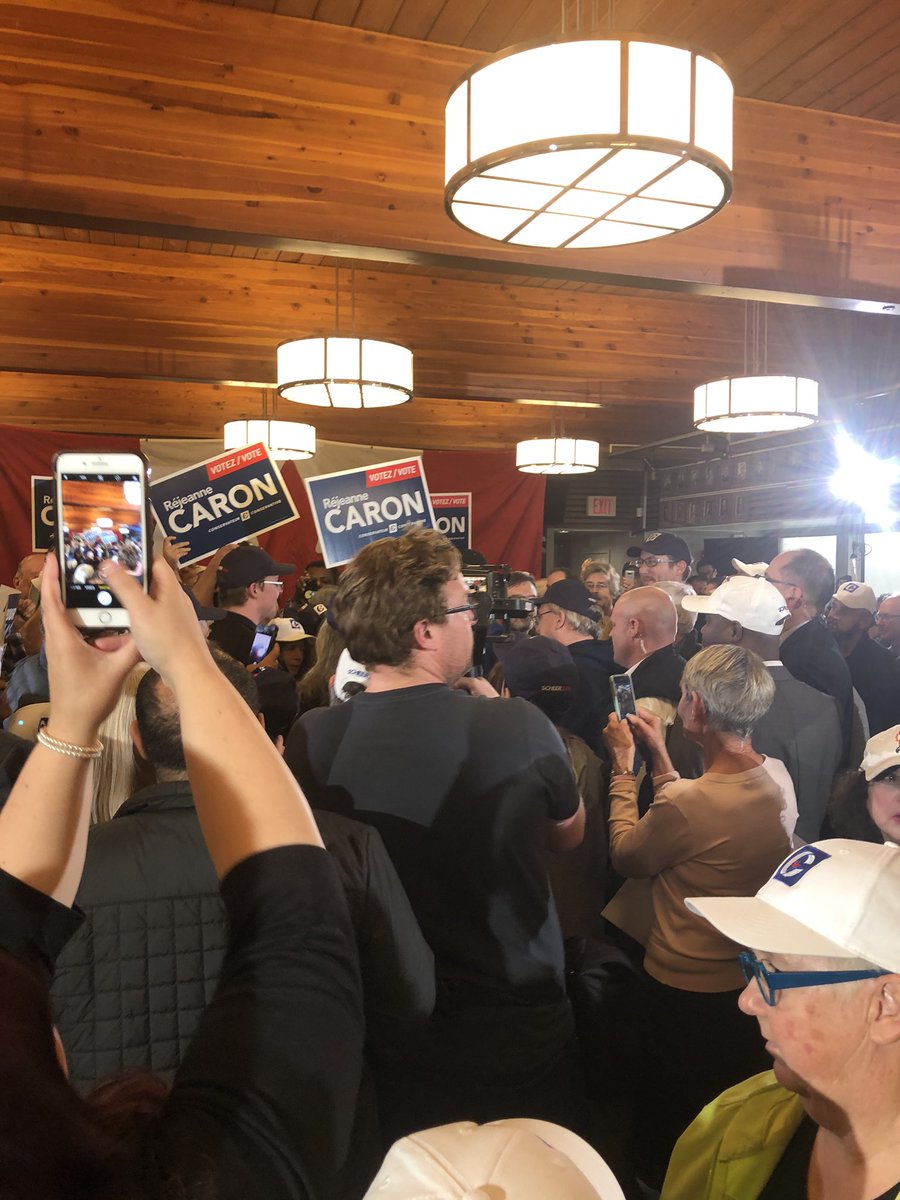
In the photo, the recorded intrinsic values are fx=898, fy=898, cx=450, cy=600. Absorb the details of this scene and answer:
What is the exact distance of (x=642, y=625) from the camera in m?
3.54

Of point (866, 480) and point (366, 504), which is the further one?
point (866, 480)

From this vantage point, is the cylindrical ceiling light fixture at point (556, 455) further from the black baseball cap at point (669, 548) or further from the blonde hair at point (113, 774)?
the blonde hair at point (113, 774)

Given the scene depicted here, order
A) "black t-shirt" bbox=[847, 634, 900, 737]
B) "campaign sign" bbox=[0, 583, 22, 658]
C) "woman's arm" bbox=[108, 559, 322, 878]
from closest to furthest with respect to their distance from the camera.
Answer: "woman's arm" bbox=[108, 559, 322, 878], "campaign sign" bbox=[0, 583, 22, 658], "black t-shirt" bbox=[847, 634, 900, 737]

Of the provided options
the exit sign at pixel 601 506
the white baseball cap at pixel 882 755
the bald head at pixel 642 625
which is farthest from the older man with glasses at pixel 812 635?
the exit sign at pixel 601 506

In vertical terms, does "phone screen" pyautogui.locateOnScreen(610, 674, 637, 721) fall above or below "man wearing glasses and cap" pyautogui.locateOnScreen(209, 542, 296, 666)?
below

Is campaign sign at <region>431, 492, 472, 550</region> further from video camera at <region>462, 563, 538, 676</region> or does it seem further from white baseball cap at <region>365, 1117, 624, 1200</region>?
white baseball cap at <region>365, 1117, 624, 1200</region>

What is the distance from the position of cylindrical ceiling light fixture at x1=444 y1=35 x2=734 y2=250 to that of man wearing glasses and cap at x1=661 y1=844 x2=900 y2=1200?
178cm

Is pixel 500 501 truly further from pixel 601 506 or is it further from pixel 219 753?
pixel 219 753

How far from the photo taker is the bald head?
11.6ft

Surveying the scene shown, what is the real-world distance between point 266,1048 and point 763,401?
517 centimetres

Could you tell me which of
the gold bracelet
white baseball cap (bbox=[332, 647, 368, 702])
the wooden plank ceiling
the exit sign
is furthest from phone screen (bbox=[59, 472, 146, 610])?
the exit sign

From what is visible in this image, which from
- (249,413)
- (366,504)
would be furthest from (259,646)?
(249,413)

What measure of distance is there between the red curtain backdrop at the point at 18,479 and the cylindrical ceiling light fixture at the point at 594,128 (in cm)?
610

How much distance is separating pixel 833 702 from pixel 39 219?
3.43 metres
